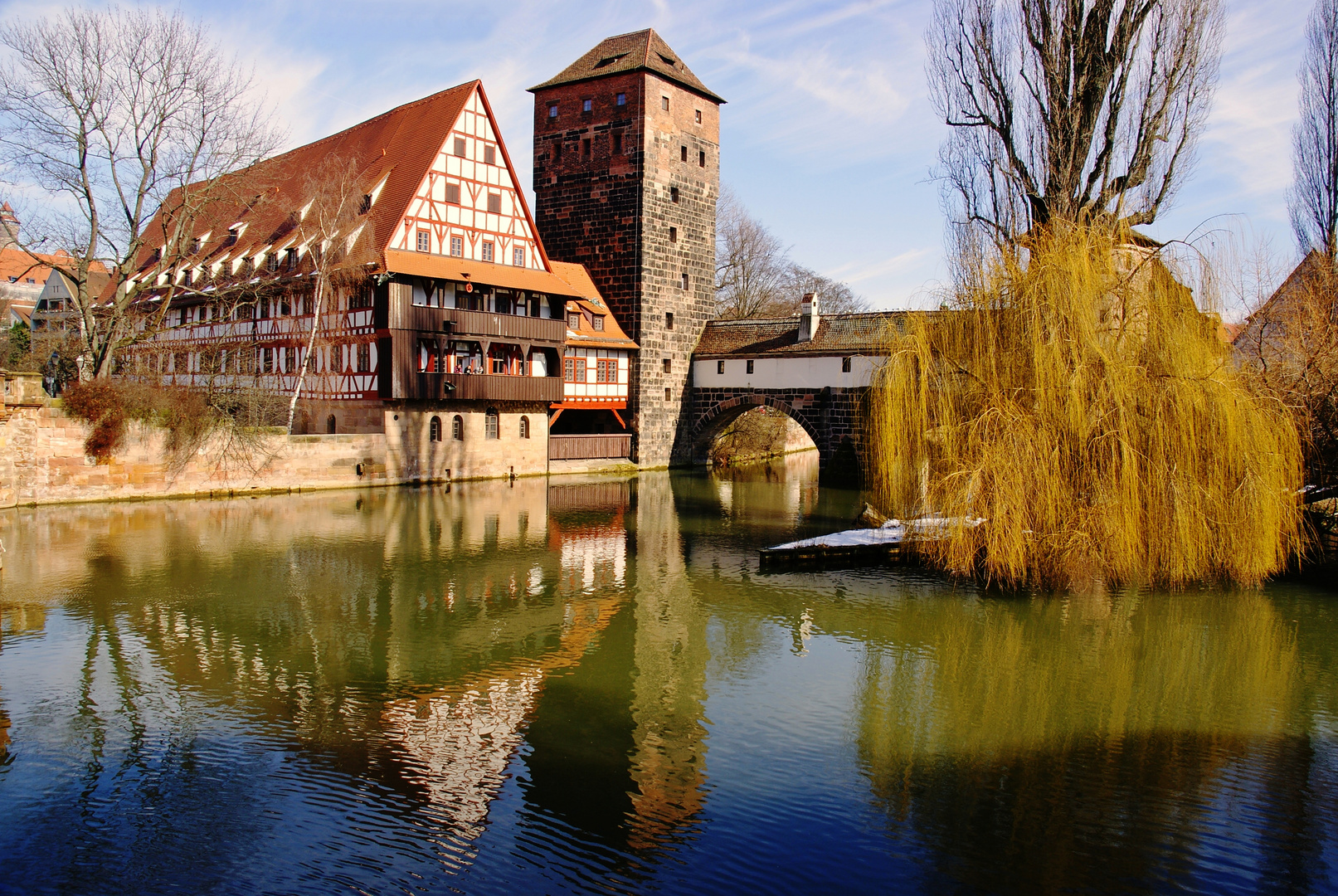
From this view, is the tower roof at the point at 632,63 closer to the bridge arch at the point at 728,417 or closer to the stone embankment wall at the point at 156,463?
the bridge arch at the point at 728,417

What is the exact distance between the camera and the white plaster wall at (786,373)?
1084 inches

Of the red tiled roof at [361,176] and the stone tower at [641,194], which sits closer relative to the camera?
the red tiled roof at [361,176]

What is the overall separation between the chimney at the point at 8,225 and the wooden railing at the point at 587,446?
13.5 m

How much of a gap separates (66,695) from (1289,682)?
11072mm

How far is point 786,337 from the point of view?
96.9ft

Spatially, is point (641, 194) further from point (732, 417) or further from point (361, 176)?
point (361, 176)

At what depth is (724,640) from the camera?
1047cm

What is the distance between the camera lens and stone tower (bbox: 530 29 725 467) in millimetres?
29859

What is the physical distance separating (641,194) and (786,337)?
6242 millimetres

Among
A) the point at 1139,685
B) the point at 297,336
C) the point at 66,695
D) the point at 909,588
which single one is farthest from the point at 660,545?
the point at 297,336

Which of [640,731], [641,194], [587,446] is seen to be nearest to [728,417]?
[587,446]

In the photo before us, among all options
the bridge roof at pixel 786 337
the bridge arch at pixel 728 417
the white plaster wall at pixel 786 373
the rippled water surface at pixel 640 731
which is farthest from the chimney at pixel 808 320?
the rippled water surface at pixel 640 731

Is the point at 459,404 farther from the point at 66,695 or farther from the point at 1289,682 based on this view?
the point at 1289,682

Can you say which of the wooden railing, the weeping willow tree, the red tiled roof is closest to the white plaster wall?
the wooden railing
